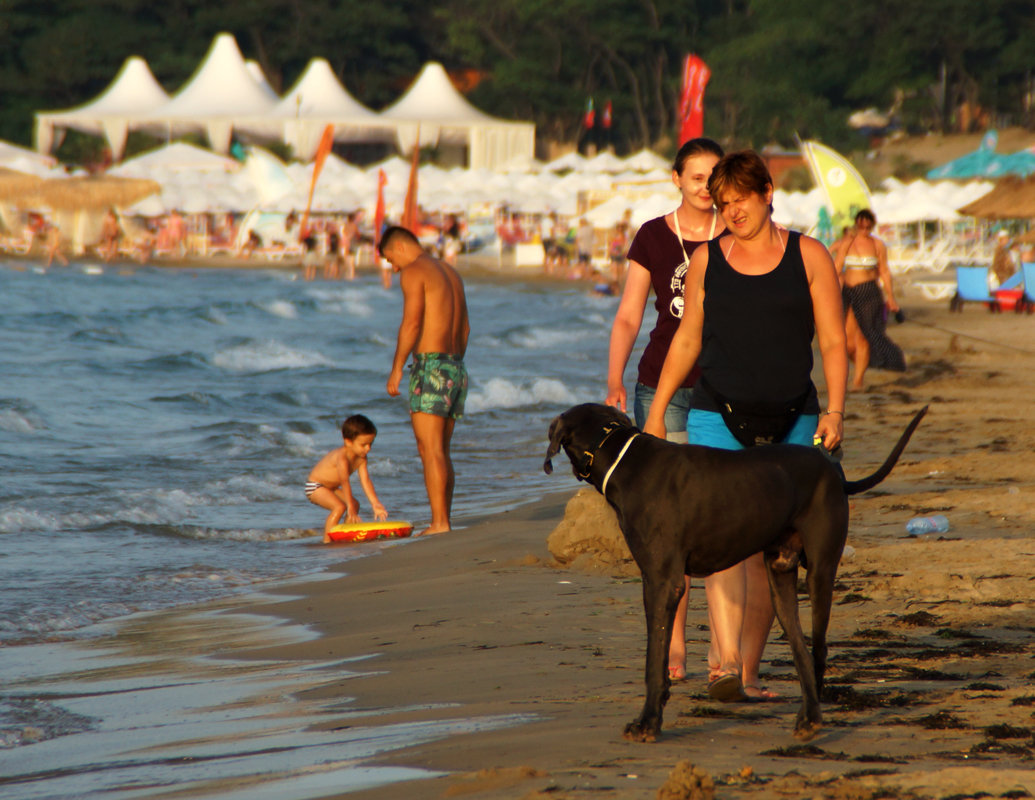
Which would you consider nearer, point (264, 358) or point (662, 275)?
point (662, 275)

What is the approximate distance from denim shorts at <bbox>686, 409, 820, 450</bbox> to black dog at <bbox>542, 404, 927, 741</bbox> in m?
0.24

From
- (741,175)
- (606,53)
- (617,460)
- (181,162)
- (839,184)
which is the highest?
(606,53)

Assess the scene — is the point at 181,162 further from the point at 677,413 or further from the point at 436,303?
the point at 677,413

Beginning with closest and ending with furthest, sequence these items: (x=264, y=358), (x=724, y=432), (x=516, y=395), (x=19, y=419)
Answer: (x=724, y=432)
(x=19, y=419)
(x=516, y=395)
(x=264, y=358)

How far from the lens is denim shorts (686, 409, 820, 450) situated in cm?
379

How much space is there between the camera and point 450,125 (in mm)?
58031

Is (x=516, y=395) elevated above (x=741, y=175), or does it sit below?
below

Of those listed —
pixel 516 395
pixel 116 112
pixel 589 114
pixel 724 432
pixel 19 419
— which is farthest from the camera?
pixel 589 114

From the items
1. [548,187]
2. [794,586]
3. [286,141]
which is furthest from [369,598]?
[286,141]

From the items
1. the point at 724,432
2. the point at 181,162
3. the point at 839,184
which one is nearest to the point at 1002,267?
the point at 839,184

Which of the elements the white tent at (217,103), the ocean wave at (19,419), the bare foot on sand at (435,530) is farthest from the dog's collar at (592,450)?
the white tent at (217,103)

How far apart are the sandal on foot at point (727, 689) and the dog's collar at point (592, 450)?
701 millimetres

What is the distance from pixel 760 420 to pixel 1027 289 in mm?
18577

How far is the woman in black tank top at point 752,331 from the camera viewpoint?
3.69m
